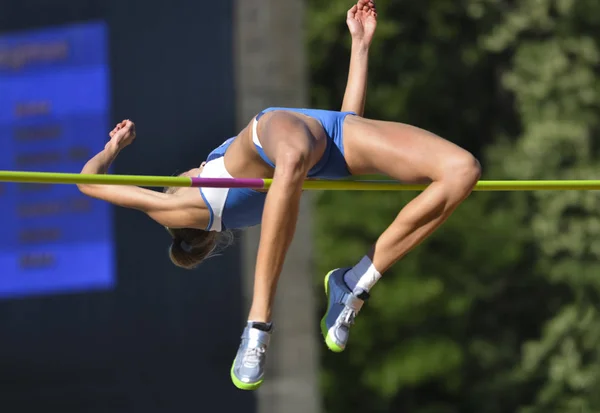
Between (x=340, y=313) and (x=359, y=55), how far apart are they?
1.01m

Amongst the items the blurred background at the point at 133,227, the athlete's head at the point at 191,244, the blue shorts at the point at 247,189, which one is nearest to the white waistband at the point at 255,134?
the blue shorts at the point at 247,189

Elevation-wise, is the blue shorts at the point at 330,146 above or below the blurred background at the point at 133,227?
above

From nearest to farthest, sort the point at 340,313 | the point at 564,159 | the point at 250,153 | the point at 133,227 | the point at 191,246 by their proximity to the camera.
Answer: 1. the point at 340,313
2. the point at 250,153
3. the point at 191,246
4. the point at 133,227
5. the point at 564,159

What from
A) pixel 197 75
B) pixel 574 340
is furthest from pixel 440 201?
pixel 574 340

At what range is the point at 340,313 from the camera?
17.1 feet

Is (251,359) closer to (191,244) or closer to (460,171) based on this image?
(191,244)

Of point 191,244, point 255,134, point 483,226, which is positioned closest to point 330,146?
point 255,134

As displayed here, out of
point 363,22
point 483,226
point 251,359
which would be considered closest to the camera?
point 251,359

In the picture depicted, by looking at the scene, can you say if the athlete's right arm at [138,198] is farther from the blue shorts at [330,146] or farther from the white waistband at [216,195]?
the blue shorts at [330,146]

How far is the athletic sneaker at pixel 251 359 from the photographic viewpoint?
16.3ft

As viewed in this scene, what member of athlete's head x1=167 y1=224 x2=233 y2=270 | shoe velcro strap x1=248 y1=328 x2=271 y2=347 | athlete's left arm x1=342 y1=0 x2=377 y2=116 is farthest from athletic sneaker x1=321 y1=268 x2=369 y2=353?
athlete's left arm x1=342 y1=0 x2=377 y2=116

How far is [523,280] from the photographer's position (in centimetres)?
1452

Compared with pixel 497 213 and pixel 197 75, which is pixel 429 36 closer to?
pixel 497 213

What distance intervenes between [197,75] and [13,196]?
1379 mm
